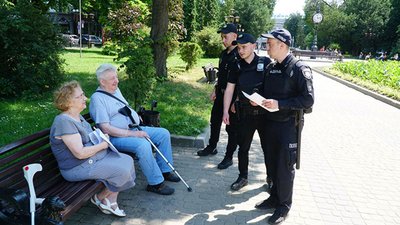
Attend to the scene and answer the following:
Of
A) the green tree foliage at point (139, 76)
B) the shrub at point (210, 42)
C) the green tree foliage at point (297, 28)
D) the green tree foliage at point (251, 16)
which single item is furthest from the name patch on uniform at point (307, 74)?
the green tree foliage at point (297, 28)

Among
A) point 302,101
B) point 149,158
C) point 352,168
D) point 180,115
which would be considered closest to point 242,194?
point 149,158

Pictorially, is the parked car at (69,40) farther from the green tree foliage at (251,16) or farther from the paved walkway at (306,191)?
the green tree foliage at (251,16)

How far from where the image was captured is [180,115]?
760cm

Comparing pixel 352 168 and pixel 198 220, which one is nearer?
pixel 198 220

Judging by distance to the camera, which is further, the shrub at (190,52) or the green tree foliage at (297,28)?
the green tree foliage at (297,28)

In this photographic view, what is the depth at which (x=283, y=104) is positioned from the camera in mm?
3439

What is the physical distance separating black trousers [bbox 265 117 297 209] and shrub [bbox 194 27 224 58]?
2741cm

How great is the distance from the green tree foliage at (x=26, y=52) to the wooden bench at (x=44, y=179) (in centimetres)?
542

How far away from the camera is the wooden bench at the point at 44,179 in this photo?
2918 millimetres

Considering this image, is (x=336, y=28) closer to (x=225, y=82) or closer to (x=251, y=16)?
(x=251, y=16)

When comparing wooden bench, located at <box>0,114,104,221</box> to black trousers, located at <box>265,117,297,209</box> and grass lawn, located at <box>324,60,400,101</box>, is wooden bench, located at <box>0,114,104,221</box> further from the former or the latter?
grass lawn, located at <box>324,60,400,101</box>

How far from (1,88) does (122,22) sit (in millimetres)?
20501

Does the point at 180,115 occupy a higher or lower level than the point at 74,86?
lower

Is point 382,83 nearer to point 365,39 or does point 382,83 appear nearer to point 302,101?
point 302,101
